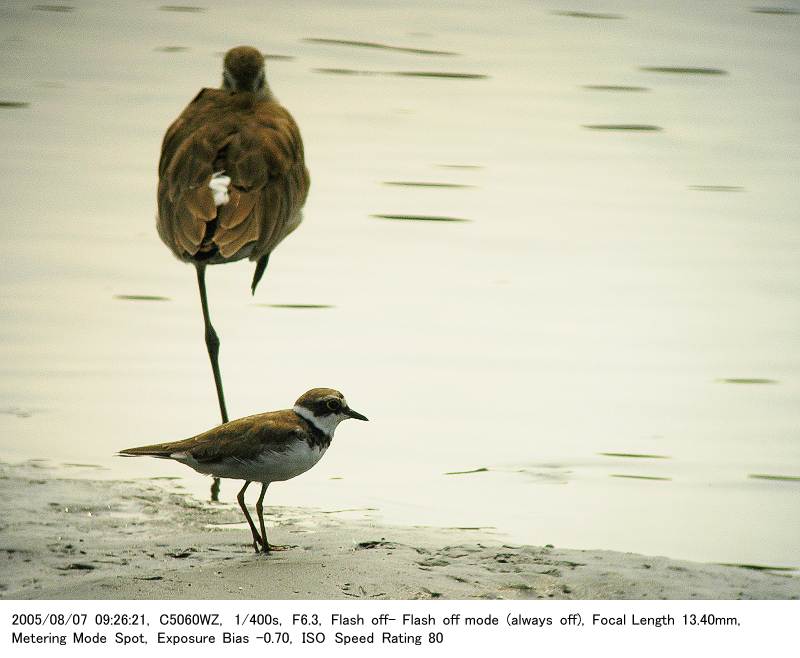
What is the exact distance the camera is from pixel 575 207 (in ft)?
33.9

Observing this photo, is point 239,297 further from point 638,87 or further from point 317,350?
point 638,87

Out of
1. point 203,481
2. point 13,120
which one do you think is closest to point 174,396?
point 203,481

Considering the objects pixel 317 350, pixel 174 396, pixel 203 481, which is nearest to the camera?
pixel 203 481

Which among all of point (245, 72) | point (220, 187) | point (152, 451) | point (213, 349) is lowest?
point (213, 349)

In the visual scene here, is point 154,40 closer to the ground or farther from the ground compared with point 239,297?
farther from the ground

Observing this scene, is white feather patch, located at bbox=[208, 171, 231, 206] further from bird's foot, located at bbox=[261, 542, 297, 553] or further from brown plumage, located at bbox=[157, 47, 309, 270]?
bird's foot, located at bbox=[261, 542, 297, 553]

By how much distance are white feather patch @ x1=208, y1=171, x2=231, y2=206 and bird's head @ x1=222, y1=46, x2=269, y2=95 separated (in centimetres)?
99

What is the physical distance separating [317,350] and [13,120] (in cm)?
439

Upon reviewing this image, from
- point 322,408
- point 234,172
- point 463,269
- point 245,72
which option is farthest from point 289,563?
point 463,269

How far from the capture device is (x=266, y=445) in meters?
5.20

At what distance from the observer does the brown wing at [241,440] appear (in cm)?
520

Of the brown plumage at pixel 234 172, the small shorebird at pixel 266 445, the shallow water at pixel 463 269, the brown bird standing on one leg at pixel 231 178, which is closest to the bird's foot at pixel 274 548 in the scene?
the small shorebird at pixel 266 445

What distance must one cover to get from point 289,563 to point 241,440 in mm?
461

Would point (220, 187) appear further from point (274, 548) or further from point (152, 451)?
point (274, 548)
